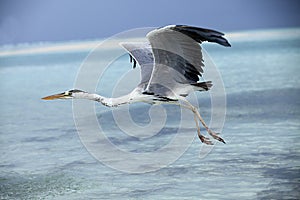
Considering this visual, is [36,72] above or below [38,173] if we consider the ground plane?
below

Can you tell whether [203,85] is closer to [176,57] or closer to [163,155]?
[176,57]

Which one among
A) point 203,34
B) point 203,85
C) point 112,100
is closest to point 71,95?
point 112,100

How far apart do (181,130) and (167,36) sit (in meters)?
4.41

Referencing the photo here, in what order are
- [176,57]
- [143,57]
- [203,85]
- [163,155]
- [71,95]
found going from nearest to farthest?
1. [176,57]
2. [203,85]
3. [71,95]
4. [143,57]
5. [163,155]

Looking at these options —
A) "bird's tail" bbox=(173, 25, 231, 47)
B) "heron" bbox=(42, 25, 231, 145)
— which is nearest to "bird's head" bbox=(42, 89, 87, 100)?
"heron" bbox=(42, 25, 231, 145)

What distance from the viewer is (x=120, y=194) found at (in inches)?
313

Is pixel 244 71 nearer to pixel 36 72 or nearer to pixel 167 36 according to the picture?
pixel 36 72

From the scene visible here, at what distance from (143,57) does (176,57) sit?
112 cm

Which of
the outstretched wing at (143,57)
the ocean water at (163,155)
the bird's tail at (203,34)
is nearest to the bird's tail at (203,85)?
the outstretched wing at (143,57)

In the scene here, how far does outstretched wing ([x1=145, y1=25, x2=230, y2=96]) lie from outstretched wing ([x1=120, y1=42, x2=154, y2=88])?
27 cm

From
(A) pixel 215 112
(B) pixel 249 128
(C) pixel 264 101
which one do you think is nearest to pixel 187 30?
(B) pixel 249 128

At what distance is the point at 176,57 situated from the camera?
25.1 feet

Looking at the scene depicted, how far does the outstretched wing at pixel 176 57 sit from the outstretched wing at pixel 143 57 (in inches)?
10.5

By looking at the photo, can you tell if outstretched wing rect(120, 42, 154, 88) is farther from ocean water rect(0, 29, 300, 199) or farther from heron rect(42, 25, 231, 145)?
ocean water rect(0, 29, 300, 199)
